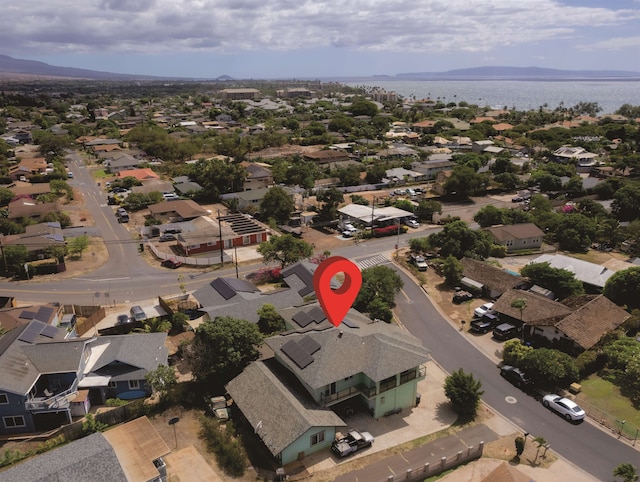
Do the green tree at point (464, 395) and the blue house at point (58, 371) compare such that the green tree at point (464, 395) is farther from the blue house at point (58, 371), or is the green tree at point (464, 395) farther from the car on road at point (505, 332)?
the blue house at point (58, 371)

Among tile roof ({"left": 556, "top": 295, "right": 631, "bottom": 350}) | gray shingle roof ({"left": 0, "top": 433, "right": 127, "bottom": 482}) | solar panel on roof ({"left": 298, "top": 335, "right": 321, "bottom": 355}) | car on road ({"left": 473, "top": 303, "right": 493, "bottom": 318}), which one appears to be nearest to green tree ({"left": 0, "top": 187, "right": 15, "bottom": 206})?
gray shingle roof ({"left": 0, "top": 433, "right": 127, "bottom": 482})

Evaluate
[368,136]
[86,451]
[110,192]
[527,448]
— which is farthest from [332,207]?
[368,136]

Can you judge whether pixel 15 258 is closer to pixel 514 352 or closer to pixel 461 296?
pixel 461 296

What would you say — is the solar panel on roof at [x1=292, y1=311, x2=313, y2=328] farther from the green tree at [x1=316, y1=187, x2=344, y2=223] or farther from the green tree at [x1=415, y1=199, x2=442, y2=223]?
the green tree at [x1=415, y1=199, x2=442, y2=223]

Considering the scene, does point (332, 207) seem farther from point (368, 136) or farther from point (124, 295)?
point (368, 136)

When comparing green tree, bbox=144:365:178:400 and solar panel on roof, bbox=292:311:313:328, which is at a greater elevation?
solar panel on roof, bbox=292:311:313:328

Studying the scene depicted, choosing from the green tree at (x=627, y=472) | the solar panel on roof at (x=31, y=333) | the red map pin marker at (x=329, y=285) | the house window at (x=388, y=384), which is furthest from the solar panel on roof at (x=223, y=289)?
the green tree at (x=627, y=472)

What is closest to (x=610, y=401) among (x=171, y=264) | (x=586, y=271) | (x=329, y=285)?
(x=586, y=271)
